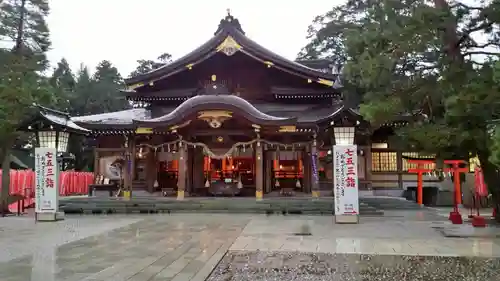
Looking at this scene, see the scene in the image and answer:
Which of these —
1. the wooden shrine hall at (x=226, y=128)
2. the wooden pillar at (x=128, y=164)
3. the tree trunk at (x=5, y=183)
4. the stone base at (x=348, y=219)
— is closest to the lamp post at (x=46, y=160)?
the tree trunk at (x=5, y=183)

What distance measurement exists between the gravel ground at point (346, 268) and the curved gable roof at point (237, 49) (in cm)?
1469

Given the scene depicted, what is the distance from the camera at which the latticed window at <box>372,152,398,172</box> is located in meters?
23.4

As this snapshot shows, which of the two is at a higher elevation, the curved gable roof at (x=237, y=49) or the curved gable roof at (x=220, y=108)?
the curved gable roof at (x=237, y=49)

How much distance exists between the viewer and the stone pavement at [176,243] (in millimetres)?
7431

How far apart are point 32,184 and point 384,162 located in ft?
67.2

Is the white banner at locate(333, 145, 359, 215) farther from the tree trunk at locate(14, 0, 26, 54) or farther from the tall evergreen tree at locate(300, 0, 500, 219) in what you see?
the tree trunk at locate(14, 0, 26, 54)

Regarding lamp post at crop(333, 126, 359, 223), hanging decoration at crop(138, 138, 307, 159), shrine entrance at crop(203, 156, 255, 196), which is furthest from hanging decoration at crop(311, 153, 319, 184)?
lamp post at crop(333, 126, 359, 223)

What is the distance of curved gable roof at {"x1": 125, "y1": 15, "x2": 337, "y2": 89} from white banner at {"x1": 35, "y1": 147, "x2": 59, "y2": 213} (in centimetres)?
870

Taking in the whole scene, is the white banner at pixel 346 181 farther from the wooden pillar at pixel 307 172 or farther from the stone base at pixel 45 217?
the stone base at pixel 45 217

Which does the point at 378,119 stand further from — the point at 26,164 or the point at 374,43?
the point at 26,164

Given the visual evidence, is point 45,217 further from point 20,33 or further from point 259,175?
point 20,33

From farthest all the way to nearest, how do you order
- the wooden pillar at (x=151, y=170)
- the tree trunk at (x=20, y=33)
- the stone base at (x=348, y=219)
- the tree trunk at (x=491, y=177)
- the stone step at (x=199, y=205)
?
the wooden pillar at (x=151, y=170) → the tree trunk at (x=20, y=33) → the stone step at (x=199, y=205) → the stone base at (x=348, y=219) → the tree trunk at (x=491, y=177)

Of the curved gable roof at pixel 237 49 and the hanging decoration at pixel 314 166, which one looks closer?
the hanging decoration at pixel 314 166

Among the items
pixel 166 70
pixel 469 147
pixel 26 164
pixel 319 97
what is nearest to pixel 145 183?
pixel 166 70
